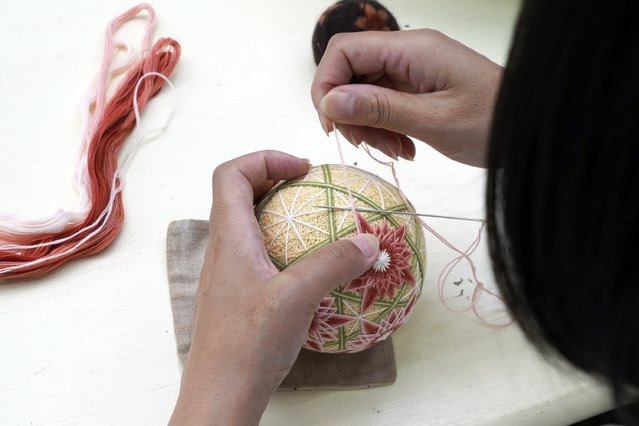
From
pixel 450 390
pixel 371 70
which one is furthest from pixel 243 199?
pixel 450 390

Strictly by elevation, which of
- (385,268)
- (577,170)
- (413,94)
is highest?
(577,170)

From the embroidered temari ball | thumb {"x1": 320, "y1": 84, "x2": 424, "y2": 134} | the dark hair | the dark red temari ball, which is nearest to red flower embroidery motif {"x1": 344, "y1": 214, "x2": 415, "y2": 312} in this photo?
the embroidered temari ball

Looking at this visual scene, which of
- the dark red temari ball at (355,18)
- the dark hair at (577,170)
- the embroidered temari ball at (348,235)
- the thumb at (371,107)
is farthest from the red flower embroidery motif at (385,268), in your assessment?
the dark red temari ball at (355,18)

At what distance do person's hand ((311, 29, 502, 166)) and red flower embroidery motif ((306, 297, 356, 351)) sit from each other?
9.1 inches

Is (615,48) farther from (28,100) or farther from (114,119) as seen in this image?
(28,100)

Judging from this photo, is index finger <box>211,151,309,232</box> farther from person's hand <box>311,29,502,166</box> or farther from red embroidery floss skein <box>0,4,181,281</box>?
red embroidery floss skein <box>0,4,181,281</box>

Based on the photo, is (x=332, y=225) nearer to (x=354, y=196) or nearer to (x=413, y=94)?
(x=354, y=196)

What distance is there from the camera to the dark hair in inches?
11.7

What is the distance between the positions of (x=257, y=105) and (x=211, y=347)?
1.76 feet

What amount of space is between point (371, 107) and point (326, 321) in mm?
265

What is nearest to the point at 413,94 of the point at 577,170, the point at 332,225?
the point at 332,225

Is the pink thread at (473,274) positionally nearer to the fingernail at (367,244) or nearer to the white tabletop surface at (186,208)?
the white tabletop surface at (186,208)

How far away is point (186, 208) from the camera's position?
0.95m

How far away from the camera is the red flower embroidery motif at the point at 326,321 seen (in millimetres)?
687
